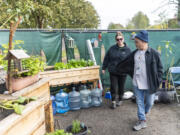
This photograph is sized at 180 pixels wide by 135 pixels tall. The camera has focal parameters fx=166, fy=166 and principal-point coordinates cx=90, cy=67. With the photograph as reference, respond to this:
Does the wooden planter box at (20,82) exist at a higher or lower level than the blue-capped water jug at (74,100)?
higher

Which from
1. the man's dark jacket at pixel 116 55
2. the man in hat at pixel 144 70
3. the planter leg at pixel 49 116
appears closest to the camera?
the planter leg at pixel 49 116

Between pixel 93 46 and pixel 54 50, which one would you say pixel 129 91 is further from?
pixel 54 50

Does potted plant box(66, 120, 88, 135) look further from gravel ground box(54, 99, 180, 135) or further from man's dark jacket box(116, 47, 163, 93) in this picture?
man's dark jacket box(116, 47, 163, 93)

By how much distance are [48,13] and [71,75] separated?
6.49 metres

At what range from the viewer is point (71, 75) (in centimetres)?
489

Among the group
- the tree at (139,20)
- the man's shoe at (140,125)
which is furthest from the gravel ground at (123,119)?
the tree at (139,20)

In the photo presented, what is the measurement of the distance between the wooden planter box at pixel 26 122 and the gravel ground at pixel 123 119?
1555 millimetres

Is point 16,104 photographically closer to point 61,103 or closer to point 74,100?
point 61,103

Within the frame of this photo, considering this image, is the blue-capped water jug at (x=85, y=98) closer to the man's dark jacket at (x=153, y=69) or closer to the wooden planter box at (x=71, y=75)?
the wooden planter box at (x=71, y=75)

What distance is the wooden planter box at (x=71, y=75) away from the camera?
4643 millimetres

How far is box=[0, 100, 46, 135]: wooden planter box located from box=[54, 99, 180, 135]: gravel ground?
5.10ft

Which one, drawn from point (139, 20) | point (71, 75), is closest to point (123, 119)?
point (71, 75)

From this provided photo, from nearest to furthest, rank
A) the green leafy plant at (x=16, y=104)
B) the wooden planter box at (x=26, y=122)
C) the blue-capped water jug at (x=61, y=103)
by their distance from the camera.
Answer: the wooden planter box at (x=26, y=122) → the green leafy plant at (x=16, y=104) → the blue-capped water jug at (x=61, y=103)

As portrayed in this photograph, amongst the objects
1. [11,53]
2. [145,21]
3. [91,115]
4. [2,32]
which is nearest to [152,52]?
[91,115]
